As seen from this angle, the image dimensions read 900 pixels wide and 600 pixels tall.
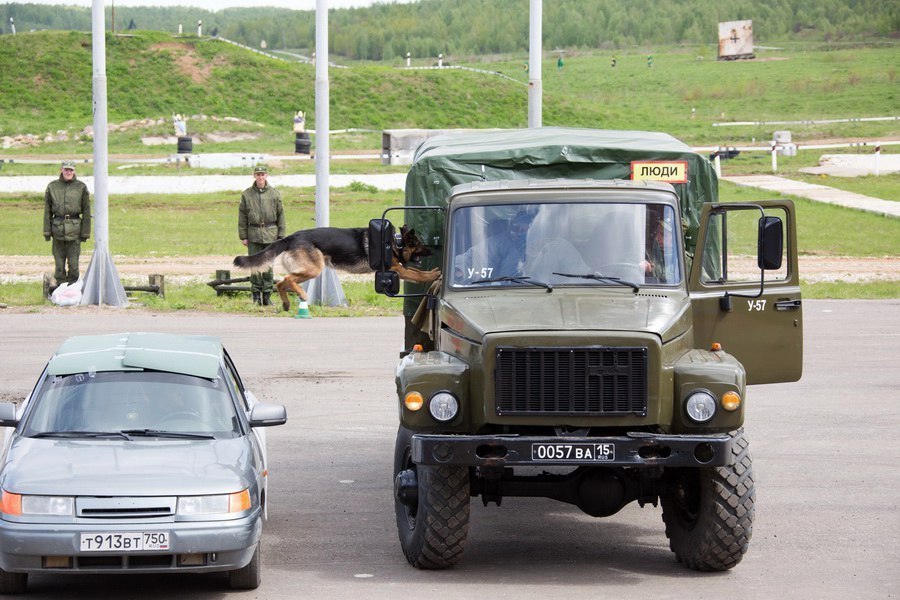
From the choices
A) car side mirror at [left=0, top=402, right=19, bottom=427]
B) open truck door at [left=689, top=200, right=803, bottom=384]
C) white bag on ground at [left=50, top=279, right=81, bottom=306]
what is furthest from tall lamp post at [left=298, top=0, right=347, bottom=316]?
car side mirror at [left=0, top=402, right=19, bottom=427]

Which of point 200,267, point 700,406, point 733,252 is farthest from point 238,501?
point 733,252

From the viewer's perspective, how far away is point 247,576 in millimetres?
8164

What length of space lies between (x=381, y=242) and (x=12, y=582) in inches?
129

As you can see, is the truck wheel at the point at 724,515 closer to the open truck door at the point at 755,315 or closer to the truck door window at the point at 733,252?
the open truck door at the point at 755,315

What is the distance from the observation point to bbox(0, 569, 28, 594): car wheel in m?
7.96

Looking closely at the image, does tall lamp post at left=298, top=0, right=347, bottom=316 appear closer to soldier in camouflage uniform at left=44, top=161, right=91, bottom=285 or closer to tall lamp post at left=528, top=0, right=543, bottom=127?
tall lamp post at left=528, top=0, right=543, bottom=127

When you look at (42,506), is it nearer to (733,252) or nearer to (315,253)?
(315,253)

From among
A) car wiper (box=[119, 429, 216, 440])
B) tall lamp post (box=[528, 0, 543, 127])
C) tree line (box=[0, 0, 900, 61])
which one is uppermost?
tree line (box=[0, 0, 900, 61])

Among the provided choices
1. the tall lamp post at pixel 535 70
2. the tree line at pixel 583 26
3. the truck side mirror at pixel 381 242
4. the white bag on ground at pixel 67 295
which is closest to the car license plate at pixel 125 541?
the truck side mirror at pixel 381 242

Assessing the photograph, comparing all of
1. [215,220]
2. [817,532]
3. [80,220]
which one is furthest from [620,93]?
[817,532]

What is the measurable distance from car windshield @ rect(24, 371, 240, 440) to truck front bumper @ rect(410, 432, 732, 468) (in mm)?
1536

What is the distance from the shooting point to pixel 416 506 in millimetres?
8836

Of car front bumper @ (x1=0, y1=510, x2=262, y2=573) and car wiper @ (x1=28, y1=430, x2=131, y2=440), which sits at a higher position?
car wiper @ (x1=28, y1=430, x2=131, y2=440)

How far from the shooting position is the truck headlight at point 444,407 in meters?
8.45
